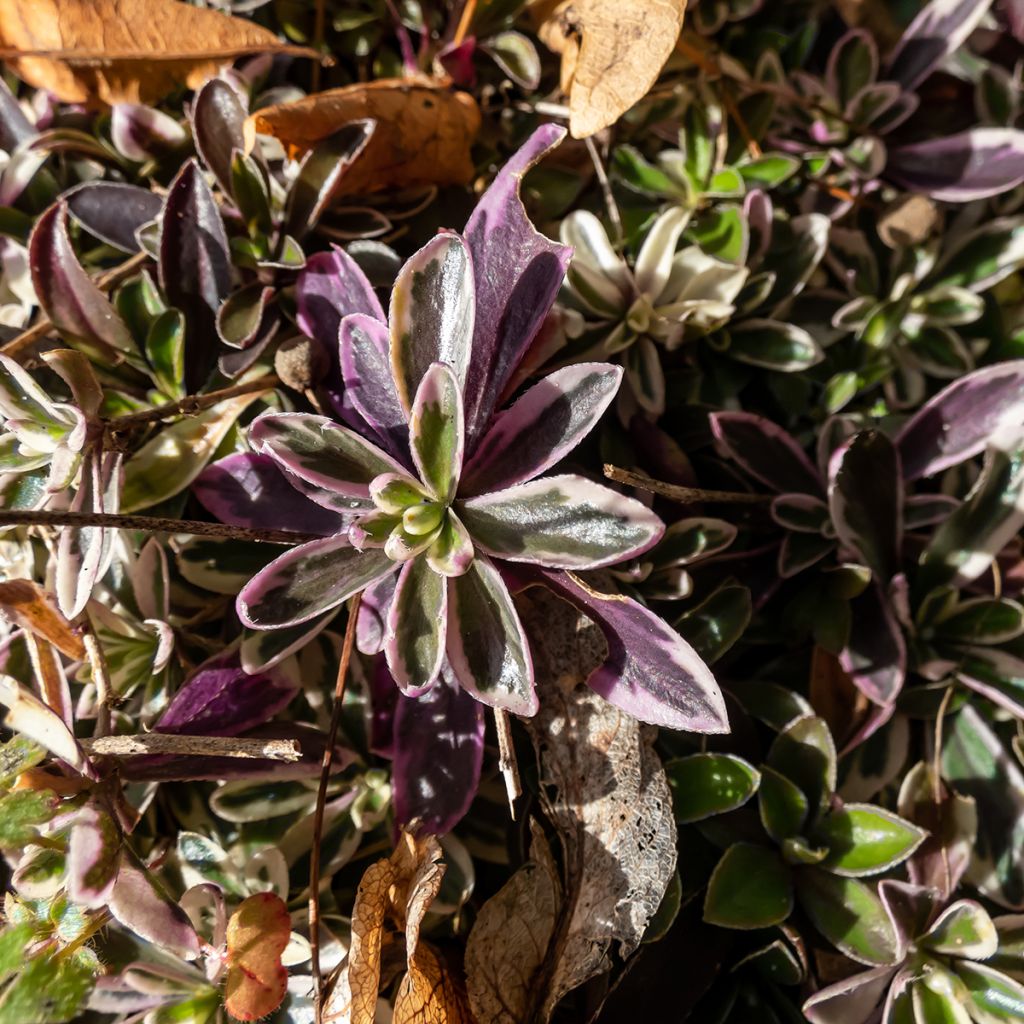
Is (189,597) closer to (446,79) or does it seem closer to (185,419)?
(185,419)

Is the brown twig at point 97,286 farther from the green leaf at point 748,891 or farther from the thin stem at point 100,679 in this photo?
the green leaf at point 748,891

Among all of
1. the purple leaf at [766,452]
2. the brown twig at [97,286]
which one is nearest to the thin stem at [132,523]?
the brown twig at [97,286]

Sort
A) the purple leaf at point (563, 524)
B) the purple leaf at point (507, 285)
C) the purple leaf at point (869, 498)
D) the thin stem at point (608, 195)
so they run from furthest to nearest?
the thin stem at point (608, 195)
the purple leaf at point (869, 498)
the purple leaf at point (507, 285)
the purple leaf at point (563, 524)

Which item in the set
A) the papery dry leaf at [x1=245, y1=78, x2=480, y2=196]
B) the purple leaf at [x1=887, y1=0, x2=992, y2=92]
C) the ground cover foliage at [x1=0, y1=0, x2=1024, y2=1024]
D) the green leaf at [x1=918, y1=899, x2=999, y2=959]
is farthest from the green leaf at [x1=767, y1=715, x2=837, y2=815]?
the purple leaf at [x1=887, y1=0, x2=992, y2=92]

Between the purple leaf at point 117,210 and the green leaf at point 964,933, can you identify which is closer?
the green leaf at point 964,933

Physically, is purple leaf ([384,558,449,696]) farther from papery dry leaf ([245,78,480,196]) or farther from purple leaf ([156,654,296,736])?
papery dry leaf ([245,78,480,196])
